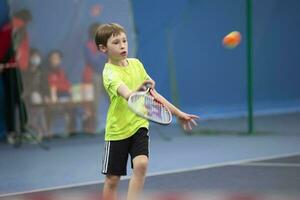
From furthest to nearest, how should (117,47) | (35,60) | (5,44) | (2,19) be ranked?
(2,19) → (5,44) → (35,60) → (117,47)

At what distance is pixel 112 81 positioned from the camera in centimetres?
537

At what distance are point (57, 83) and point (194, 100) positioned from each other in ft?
11.5

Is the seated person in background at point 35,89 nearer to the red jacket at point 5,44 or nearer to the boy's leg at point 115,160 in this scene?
the red jacket at point 5,44

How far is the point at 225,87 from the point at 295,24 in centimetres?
186

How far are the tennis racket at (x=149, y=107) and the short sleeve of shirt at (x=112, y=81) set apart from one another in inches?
8.2

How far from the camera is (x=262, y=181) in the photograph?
7473 millimetres

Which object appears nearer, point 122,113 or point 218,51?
point 122,113

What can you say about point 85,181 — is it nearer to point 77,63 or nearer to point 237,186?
point 237,186

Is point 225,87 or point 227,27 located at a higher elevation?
point 227,27

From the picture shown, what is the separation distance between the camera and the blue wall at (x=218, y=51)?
44.5 feet

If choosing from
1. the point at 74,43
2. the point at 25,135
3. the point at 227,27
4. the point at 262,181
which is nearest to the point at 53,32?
the point at 74,43

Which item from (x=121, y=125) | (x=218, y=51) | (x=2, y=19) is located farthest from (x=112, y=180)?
(x=218, y=51)

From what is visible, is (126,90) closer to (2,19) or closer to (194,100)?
(2,19)

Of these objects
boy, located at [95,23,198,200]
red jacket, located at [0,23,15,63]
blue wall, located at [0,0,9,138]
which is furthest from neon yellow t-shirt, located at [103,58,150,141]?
blue wall, located at [0,0,9,138]
